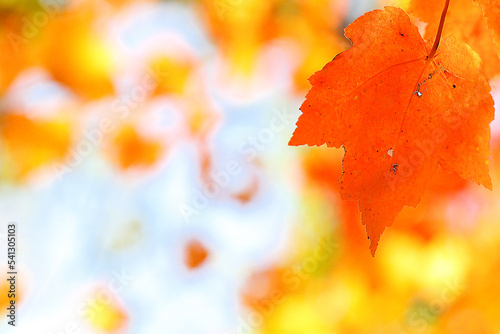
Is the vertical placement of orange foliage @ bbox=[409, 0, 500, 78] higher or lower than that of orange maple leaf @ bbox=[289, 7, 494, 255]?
higher

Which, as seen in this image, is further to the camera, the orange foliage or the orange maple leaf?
the orange foliage

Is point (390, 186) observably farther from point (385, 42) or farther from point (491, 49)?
point (491, 49)

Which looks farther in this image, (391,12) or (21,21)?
(21,21)

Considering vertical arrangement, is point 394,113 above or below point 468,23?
below

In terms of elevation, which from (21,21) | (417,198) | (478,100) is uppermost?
(21,21)

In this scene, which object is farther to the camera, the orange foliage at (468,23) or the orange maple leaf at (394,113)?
the orange foliage at (468,23)

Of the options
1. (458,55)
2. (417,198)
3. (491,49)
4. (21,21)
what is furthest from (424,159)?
(21,21)

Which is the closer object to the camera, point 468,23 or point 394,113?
point 394,113

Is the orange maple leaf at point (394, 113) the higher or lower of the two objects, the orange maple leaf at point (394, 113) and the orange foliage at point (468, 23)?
the lower
